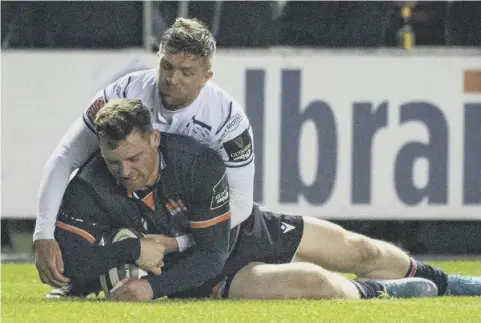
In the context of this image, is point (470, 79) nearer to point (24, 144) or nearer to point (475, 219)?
point (475, 219)

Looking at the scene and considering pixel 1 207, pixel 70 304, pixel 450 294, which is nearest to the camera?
pixel 70 304

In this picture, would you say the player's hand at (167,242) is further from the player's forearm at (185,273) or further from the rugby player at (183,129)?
the player's forearm at (185,273)

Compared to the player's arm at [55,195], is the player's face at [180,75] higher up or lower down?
higher up

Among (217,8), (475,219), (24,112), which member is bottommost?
(475,219)

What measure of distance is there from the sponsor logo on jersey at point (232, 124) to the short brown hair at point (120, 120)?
551 millimetres

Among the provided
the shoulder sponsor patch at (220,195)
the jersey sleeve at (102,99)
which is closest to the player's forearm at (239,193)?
the shoulder sponsor patch at (220,195)

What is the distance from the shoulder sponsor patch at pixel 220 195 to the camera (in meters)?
7.05

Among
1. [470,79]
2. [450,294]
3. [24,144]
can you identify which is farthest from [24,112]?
[450,294]

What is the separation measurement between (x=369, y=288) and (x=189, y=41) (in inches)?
61.1

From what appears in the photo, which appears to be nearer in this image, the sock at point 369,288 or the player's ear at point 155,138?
the player's ear at point 155,138

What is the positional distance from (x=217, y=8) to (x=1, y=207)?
210 centimetres

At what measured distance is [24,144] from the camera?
35.2 feet

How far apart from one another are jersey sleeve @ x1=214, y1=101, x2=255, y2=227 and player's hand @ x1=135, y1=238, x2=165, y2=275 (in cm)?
52

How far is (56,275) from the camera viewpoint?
23.0ft
